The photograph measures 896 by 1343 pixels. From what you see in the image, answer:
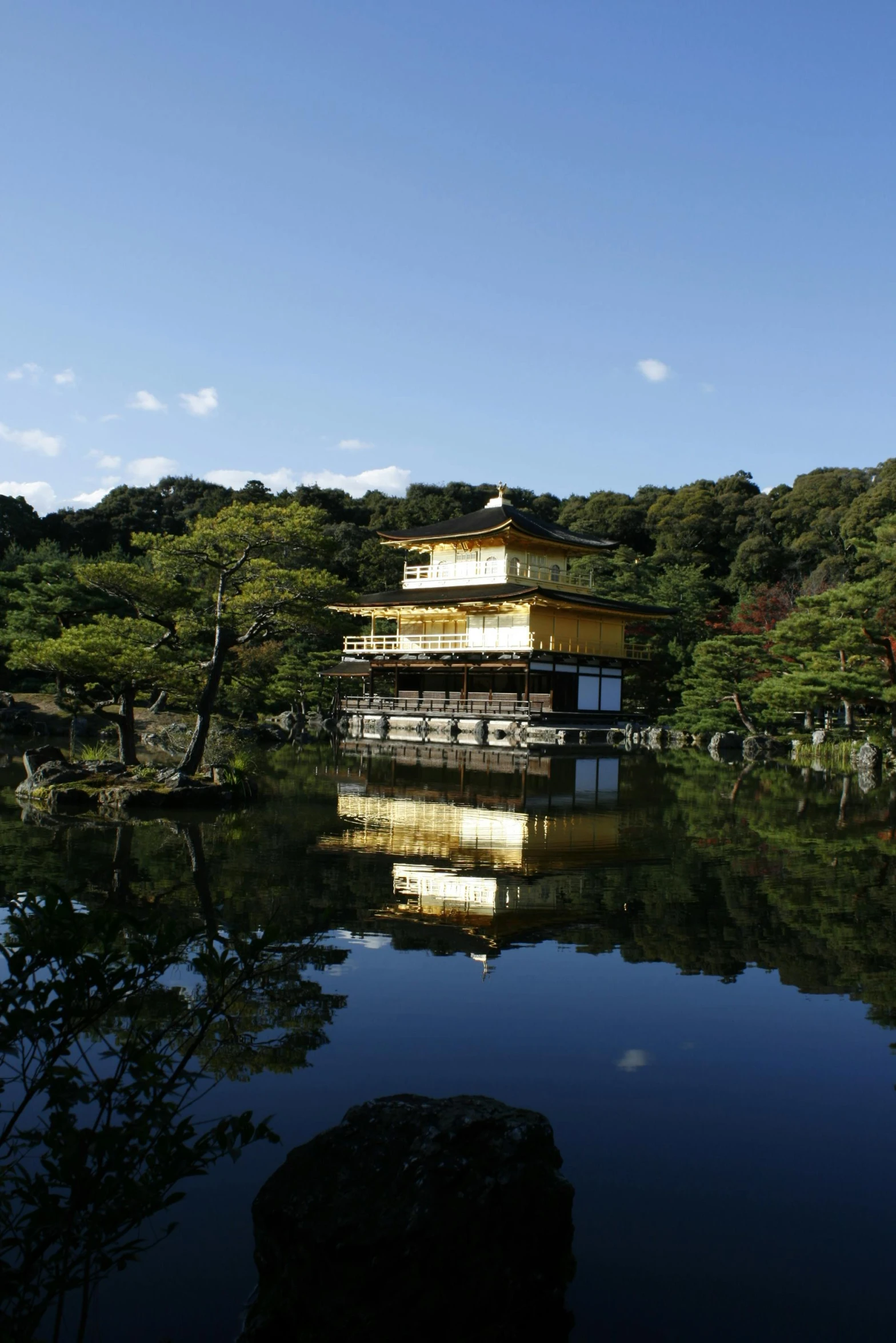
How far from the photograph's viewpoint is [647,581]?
41.0m

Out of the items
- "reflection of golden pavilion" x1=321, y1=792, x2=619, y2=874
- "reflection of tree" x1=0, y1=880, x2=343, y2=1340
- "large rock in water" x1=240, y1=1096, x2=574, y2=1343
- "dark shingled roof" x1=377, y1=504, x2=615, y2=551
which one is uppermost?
"dark shingled roof" x1=377, y1=504, x2=615, y2=551

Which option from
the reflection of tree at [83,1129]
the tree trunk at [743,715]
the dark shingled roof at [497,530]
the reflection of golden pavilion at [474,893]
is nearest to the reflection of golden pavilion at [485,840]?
the reflection of golden pavilion at [474,893]

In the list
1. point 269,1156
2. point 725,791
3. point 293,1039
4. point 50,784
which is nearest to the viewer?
point 269,1156

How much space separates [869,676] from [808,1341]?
2223 centimetres

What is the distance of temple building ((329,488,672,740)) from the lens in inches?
1221

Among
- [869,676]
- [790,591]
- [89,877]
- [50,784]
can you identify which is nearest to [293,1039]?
[89,877]

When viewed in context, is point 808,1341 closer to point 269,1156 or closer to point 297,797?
point 269,1156

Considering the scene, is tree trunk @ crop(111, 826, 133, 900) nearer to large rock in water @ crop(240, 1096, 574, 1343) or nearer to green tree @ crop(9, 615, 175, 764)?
green tree @ crop(9, 615, 175, 764)

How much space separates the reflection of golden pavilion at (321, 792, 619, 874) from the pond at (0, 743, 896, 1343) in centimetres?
10

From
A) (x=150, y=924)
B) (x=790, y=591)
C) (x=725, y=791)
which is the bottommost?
(x=725, y=791)

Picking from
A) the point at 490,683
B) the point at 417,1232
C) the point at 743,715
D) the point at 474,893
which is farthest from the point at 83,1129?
the point at 490,683

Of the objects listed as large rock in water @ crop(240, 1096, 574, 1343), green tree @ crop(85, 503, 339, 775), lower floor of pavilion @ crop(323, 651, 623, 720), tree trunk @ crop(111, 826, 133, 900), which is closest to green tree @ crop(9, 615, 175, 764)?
green tree @ crop(85, 503, 339, 775)

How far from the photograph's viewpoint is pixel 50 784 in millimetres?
13055

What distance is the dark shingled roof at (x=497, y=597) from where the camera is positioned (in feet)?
100.0
